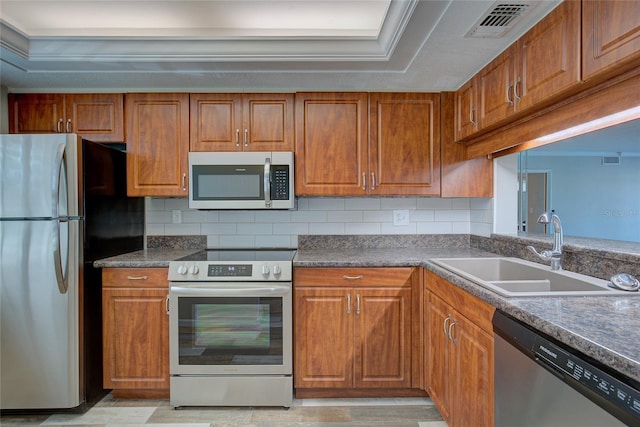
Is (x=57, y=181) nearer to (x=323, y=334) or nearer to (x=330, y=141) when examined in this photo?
(x=330, y=141)

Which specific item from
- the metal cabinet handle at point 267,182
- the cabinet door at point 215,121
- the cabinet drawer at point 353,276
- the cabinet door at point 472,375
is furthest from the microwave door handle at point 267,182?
the cabinet door at point 472,375

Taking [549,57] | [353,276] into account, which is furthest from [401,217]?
[549,57]

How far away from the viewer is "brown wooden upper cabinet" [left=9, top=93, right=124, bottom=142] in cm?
228

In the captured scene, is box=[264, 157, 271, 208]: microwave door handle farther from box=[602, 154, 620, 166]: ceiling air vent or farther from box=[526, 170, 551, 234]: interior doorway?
box=[526, 170, 551, 234]: interior doorway

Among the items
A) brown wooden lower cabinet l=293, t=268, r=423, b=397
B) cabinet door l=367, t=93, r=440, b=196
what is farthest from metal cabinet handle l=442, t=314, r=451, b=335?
cabinet door l=367, t=93, r=440, b=196

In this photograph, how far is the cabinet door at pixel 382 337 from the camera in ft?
6.54

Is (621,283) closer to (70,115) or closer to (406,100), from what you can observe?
(406,100)

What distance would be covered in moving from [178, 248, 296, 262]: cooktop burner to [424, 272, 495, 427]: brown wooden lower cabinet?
2.89ft

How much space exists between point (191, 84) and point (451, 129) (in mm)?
1805

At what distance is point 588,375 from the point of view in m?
0.76

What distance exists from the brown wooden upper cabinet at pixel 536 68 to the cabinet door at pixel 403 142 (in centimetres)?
44

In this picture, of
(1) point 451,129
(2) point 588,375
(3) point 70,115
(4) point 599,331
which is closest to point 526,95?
(1) point 451,129

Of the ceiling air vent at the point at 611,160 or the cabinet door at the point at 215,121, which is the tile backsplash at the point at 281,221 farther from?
the ceiling air vent at the point at 611,160

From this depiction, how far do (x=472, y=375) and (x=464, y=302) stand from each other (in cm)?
29
